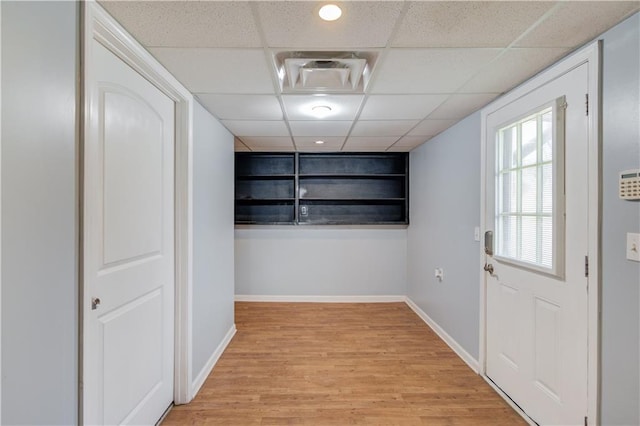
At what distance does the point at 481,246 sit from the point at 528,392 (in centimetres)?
105

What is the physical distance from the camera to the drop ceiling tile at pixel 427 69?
162 cm

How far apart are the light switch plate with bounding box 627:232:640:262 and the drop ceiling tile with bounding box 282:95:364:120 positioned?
5.56 ft

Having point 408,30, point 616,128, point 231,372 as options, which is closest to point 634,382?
point 616,128

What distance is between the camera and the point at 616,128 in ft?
4.65

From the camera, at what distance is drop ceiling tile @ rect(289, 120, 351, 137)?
295cm

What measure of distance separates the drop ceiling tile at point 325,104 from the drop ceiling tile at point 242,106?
11cm

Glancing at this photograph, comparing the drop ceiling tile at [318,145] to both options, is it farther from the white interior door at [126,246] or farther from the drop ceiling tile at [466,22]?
the drop ceiling tile at [466,22]

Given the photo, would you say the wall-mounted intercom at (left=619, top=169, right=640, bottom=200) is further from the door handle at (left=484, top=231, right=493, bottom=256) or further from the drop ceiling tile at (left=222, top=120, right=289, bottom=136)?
the drop ceiling tile at (left=222, top=120, right=289, bottom=136)

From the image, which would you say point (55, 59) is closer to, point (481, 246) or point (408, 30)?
point (408, 30)

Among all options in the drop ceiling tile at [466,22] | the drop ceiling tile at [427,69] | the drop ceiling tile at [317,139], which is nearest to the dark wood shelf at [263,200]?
the drop ceiling tile at [317,139]

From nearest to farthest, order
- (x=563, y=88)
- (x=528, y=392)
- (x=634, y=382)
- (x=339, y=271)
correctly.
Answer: (x=634, y=382) < (x=563, y=88) < (x=528, y=392) < (x=339, y=271)

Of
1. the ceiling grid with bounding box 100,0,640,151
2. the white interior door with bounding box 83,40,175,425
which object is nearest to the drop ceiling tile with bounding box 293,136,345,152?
the ceiling grid with bounding box 100,0,640,151

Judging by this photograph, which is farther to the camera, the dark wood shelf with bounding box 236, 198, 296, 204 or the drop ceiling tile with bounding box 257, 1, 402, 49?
the dark wood shelf with bounding box 236, 198, 296, 204

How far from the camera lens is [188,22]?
1360 mm
